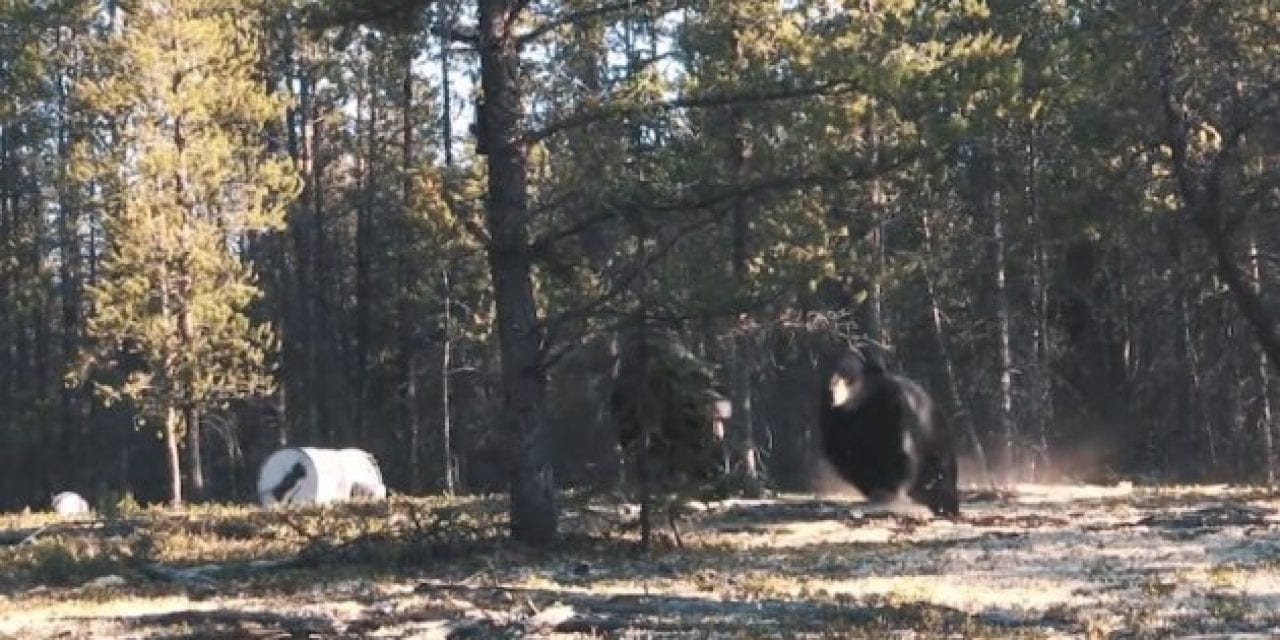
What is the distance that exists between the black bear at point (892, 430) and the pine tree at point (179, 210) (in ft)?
57.5

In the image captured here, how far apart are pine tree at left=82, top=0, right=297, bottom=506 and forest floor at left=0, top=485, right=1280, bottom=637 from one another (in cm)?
1137

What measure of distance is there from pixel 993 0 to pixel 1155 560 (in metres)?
22.0

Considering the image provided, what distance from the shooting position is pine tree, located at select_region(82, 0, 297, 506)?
3247 cm

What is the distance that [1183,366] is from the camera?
138 ft

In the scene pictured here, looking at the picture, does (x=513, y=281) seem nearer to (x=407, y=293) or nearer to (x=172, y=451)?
(x=172, y=451)

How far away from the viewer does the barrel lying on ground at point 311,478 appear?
96.7ft

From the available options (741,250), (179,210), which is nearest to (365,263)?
(179,210)

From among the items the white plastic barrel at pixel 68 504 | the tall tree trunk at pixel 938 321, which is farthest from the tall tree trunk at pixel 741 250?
the white plastic barrel at pixel 68 504

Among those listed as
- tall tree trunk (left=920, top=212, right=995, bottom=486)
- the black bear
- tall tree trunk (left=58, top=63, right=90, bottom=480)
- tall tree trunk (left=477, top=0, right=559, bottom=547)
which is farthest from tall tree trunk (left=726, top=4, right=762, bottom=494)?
tall tree trunk (left=58, top=63, right=90, bottom=480)

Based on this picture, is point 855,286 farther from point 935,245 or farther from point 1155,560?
point 1155,560

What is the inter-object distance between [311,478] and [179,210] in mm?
7192

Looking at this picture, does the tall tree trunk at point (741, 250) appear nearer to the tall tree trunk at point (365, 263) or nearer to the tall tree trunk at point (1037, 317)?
the tall tree trunk at point (1037, 317)

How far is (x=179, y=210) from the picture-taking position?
107 ft

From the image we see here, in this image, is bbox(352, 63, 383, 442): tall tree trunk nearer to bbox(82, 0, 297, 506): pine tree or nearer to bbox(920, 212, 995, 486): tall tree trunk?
bbox(82, 0, 297, 506): pine tree
